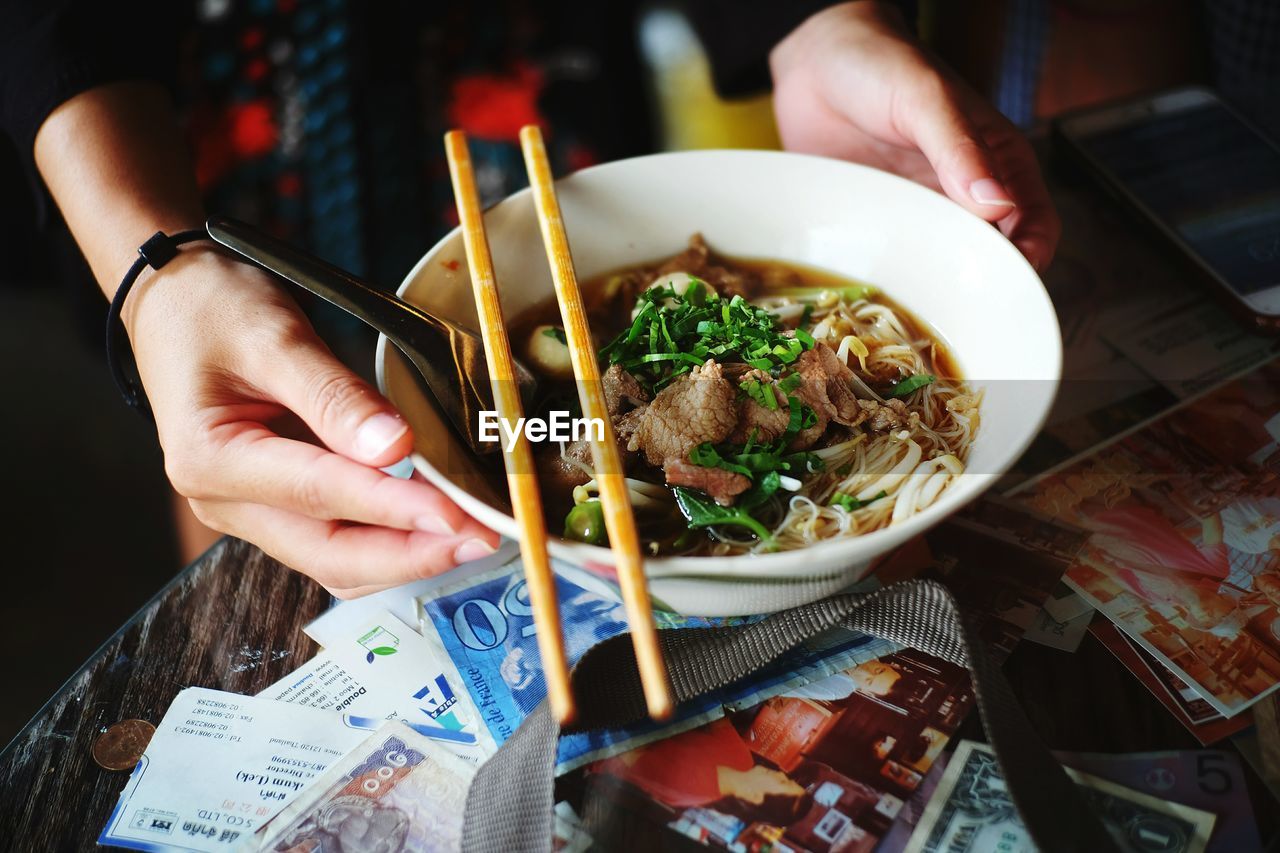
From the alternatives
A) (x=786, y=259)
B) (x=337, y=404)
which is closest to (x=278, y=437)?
(x=337, y=404)

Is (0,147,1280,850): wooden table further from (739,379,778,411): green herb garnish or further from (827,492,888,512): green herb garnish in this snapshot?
(739,379,778,411): green herb garnish

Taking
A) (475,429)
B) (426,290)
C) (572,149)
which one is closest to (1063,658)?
(475,429)

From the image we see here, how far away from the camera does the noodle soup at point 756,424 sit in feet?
4.75

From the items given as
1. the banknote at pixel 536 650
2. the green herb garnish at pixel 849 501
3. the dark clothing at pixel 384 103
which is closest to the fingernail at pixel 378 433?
the banknote at pixel 536 650

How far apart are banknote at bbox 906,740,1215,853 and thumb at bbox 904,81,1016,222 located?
945 millimetres

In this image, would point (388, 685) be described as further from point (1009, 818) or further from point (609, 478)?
point (1009, 818)

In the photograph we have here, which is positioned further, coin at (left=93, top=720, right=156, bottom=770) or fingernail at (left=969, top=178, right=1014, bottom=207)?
fingernail at (left=969, top=178, right=1014, bottom=207)

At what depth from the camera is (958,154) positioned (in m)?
1.68

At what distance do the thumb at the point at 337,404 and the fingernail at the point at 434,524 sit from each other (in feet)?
0.30

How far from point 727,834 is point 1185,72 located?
341 cm

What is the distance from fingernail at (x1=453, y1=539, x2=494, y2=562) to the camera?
1293 mm

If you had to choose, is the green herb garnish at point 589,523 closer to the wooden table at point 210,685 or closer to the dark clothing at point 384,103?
the wooden table at point 210,685

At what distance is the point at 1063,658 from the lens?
4.62 feet

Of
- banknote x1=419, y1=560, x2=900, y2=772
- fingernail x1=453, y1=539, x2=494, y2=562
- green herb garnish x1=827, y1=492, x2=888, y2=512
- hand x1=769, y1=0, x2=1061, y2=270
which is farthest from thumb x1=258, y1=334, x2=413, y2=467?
hand x1=769, y1=0, x2=1061, y2=270
